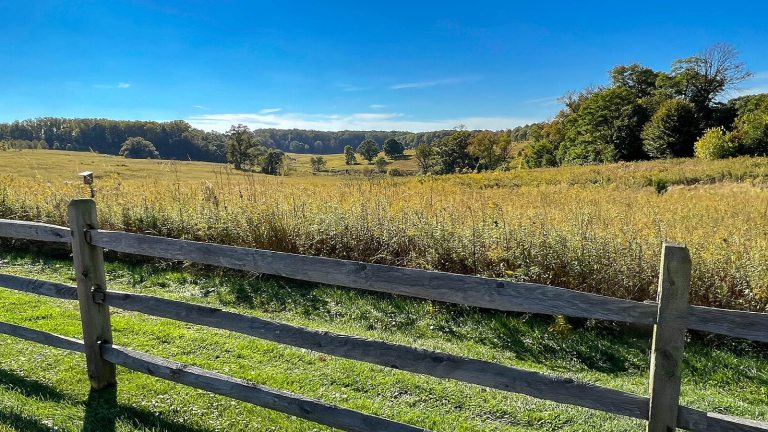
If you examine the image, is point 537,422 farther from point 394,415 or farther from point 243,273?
point 243,273

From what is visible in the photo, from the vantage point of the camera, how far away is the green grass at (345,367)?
3.22m

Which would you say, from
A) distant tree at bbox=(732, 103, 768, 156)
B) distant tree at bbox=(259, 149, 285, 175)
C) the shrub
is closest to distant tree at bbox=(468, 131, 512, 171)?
the shrub

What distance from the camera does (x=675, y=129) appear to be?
141 ft

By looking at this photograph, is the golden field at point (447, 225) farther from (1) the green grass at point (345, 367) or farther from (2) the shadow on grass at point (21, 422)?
(2) the shadow on grass at point (21, 422)

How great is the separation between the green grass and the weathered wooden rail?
358mm

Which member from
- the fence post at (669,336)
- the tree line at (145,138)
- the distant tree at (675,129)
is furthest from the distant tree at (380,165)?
the distant tree at (675,129)

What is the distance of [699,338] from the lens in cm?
482

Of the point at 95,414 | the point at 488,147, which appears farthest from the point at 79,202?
the point at 488,147

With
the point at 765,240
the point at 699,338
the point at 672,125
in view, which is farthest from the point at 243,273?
the point at 672,125

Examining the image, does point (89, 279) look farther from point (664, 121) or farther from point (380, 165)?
point (664, 121)

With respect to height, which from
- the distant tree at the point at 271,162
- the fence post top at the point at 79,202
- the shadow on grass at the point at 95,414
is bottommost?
the shadow on grass at the point at 95,414

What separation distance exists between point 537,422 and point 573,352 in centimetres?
158

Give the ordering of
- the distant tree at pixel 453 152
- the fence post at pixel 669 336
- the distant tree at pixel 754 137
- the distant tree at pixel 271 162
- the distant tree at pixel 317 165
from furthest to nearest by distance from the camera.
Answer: the distant tree at pixel 453 152, the distant tree at pixel 754 137, the distant tree at pixel 317 165, the distant tree at pixel 271 162, the fence post at pixel 669 336

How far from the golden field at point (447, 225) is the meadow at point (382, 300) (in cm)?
3
